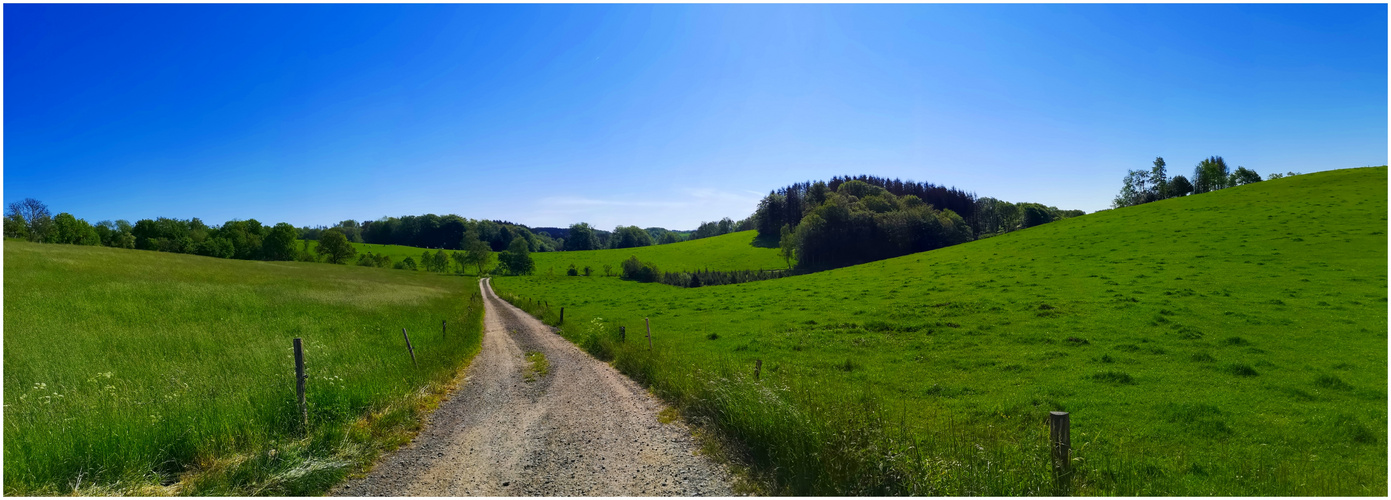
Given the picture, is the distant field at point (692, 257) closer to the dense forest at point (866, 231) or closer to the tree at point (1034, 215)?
the dense forest at point (866, 231)

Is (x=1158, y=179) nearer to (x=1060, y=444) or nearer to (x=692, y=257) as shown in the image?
(x=692, y=257)

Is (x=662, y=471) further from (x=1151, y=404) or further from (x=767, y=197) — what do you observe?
(x=767, y=197)

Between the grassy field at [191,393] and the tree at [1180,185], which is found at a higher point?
the tree at [1180,185]

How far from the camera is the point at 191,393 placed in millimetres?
10273

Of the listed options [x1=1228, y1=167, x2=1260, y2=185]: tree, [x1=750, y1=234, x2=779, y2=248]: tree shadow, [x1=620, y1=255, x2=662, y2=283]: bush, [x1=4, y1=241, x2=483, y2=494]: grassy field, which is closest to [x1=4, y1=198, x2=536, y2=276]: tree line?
[x1=620, y1=255, x2=662, y2=283]: bush

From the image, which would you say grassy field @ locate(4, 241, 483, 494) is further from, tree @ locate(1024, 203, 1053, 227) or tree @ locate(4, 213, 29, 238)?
tree @ locate(1024, 203, 1053, 227)

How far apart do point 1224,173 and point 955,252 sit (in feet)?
289

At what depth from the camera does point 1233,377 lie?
13.1m

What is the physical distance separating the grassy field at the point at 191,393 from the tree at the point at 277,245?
242 ft

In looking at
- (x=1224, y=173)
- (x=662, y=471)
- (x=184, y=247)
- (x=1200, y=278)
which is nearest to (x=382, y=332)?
(x=662, y=471)

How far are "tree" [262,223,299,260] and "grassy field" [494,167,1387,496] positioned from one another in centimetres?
7844

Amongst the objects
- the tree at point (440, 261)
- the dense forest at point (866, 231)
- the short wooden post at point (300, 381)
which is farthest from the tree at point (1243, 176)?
the tree at point (440, 261)

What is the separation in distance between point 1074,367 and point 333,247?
111 m

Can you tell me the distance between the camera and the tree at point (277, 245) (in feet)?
283
